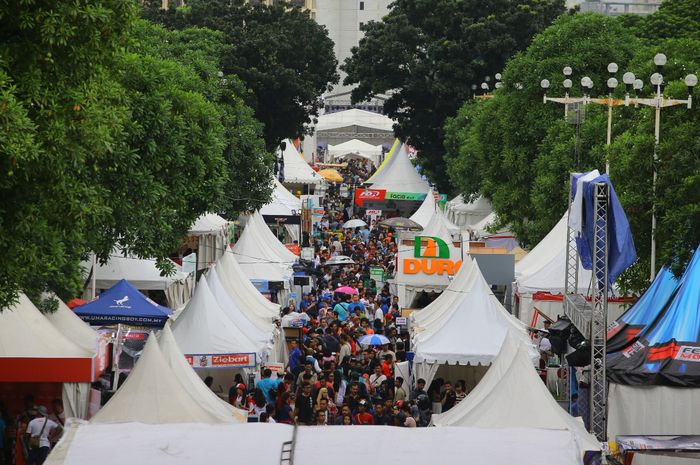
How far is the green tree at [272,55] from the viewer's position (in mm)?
54656

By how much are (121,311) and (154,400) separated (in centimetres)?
660

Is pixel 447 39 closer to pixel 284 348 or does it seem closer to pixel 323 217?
pixel 323 217

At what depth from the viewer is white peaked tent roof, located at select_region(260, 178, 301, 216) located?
47312 mm

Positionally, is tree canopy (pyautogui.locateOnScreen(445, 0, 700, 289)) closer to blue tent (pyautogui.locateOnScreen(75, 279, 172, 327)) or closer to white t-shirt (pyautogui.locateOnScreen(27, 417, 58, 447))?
blue tent (pyautogui.locateOnScreen(75, 279, 172, 327))

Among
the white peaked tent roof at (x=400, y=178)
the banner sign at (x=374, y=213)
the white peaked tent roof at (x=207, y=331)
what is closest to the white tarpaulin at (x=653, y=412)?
the white peaked tent roof at (x=207, y=331)

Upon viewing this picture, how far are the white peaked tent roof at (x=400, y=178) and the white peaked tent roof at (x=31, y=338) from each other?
43.0 metres

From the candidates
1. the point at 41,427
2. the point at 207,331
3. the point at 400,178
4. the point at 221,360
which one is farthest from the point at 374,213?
the point at 41,427

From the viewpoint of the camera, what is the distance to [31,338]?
18750 mm

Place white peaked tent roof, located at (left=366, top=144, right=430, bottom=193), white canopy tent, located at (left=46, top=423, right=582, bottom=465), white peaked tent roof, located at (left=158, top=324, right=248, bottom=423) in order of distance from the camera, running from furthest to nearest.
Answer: white peaked tent roof, located at (left=366, top=144, right=430, bottom=193)
white peaked tent roof, located at (left=158, top=324, right=248, bottom=423)
white canopy tent, located at (left=46, top=423, right=582, bottom=465)

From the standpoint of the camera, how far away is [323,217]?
57.8 metres

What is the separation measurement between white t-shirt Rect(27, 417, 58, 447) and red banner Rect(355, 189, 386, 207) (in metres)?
41.8

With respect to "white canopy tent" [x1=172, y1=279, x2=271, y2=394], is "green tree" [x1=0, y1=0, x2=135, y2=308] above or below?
above

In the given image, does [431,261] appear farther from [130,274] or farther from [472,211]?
[472,211]

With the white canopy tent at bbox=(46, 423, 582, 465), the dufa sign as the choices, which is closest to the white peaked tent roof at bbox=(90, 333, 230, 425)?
the white canopy tent at bbox=(46, 423, 582, 465)
